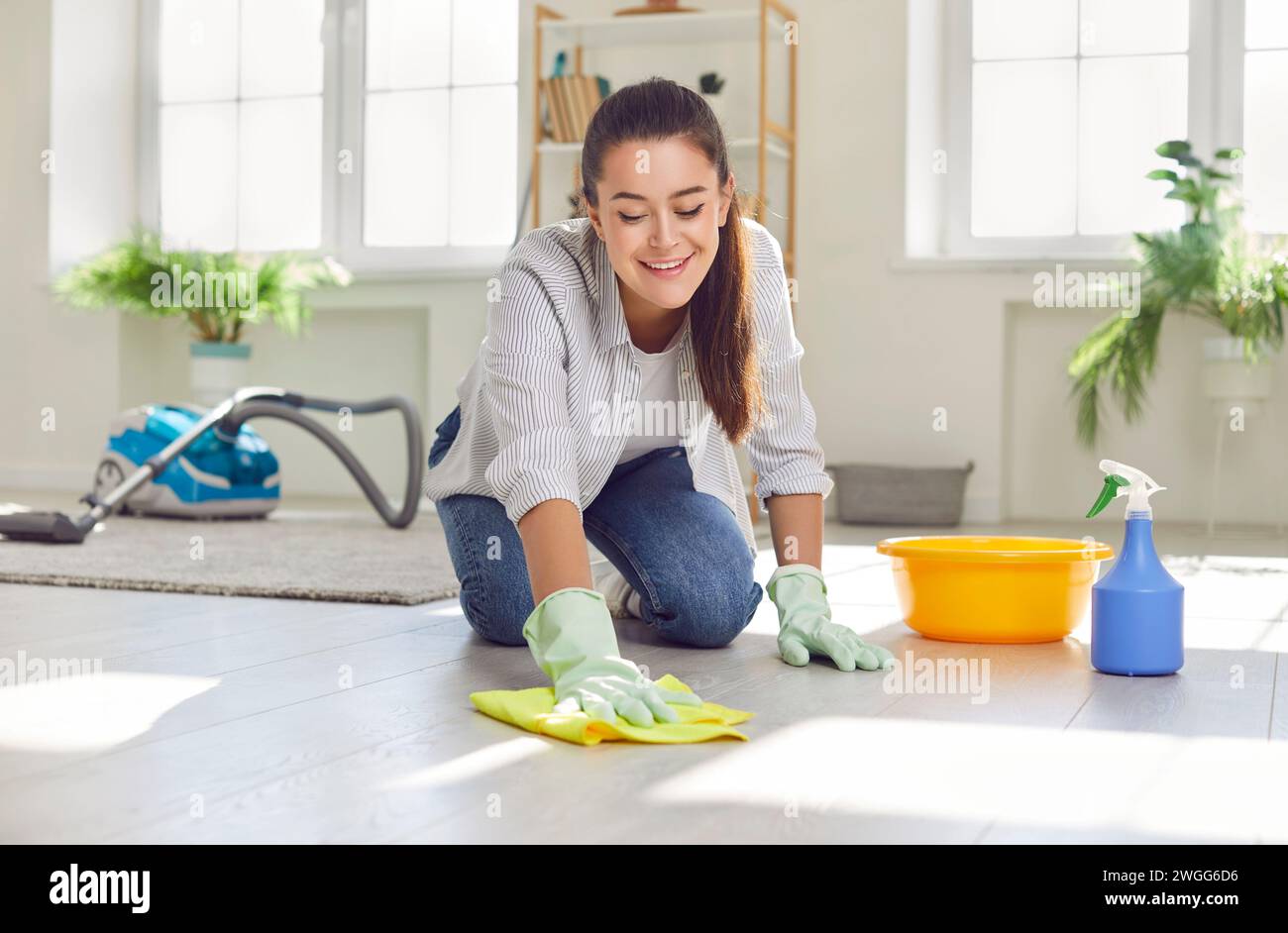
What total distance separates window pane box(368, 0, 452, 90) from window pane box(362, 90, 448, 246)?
0.19ft

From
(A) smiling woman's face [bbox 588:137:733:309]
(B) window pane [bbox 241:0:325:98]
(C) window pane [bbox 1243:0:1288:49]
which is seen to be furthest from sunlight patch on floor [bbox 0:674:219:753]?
(B) window pane [bbox 241:0:325:98]

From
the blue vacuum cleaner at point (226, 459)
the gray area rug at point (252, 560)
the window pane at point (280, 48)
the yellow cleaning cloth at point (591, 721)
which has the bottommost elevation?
the yellow cleaning cloth at point (591, 721)

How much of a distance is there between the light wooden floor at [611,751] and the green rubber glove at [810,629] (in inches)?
1.1

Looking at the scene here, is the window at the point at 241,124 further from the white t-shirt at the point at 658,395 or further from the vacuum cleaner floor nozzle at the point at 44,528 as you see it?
the white t-shirt at the point at 658,395

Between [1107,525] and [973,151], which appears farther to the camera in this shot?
[973,151]

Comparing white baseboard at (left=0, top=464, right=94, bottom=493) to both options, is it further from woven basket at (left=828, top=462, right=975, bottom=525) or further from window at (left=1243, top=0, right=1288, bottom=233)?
window at (left=1243, top=0, right=1288, bottom=233)

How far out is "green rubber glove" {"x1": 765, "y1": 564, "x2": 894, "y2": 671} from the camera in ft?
6.03

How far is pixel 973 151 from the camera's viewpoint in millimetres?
4754

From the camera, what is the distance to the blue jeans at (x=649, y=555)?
204cm

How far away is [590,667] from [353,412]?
2.57 m

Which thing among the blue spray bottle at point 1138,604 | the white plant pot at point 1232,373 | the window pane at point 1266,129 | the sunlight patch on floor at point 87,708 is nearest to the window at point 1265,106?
the window pane at point 1266,129

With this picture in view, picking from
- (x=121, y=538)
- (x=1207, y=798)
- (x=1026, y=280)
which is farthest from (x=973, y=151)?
(x=1207, y=798)
